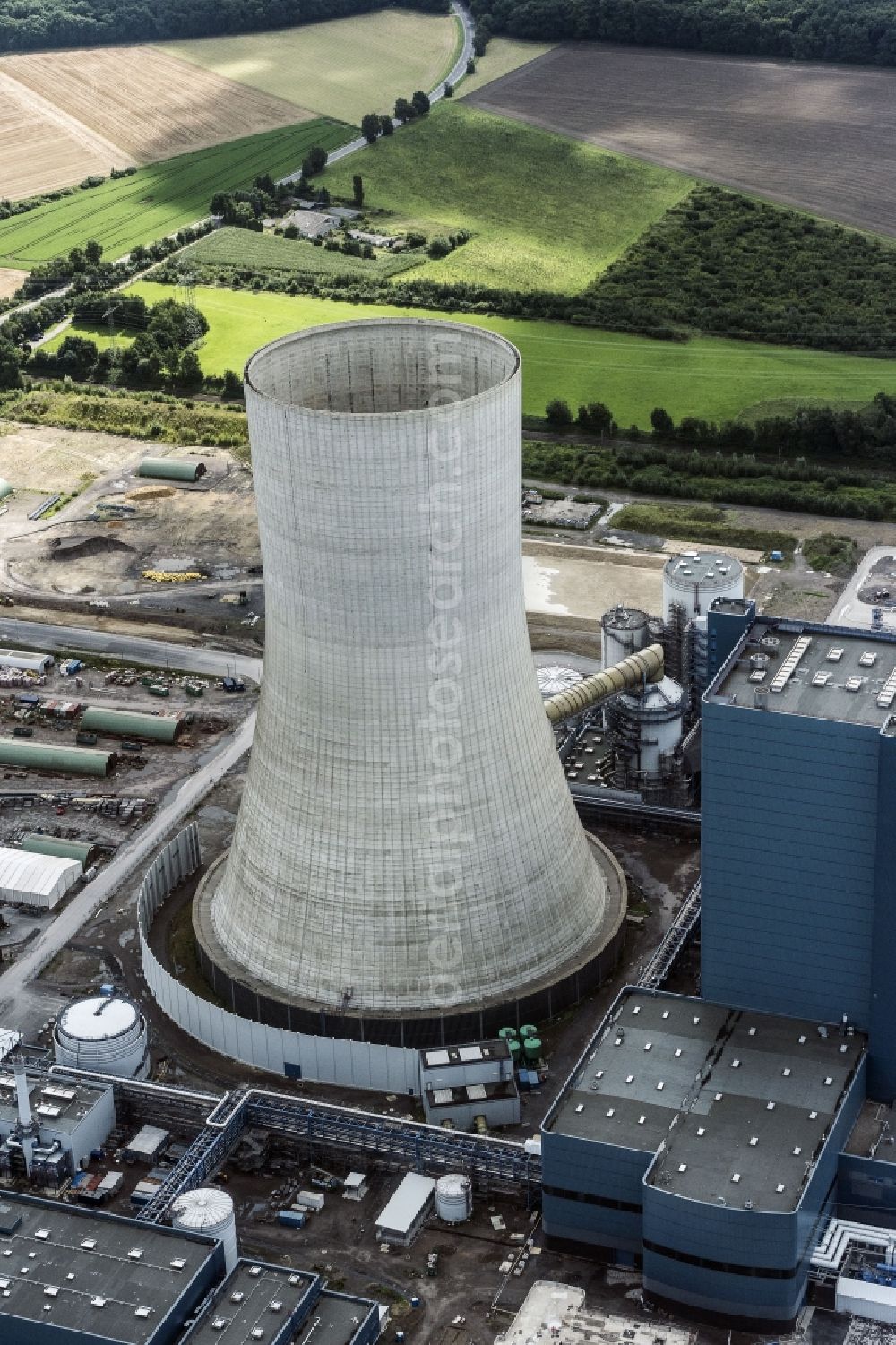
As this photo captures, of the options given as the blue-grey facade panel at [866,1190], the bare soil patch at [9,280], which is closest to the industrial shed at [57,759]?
the blue-grey facade panel at [866,1190]

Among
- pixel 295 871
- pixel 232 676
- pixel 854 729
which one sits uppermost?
pixel 854 729

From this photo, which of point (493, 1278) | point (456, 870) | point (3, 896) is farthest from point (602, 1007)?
point (3, 896)

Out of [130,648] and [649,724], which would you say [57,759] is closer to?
[130,648]

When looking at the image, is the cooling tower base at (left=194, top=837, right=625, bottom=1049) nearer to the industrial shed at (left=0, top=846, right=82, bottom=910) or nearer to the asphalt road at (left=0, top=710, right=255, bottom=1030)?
the asphalt road at (left=0, top=710, right=255, bottom=1030)

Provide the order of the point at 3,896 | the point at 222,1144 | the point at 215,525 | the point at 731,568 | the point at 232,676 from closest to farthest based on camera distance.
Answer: the point at 222,1144 < the point at 3,896 < the point at 731,568 < the point at 232,676 < the point at 215,525

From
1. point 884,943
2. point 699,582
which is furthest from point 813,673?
point 699,582

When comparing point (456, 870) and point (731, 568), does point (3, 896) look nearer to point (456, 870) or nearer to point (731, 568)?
point (456, 870)
